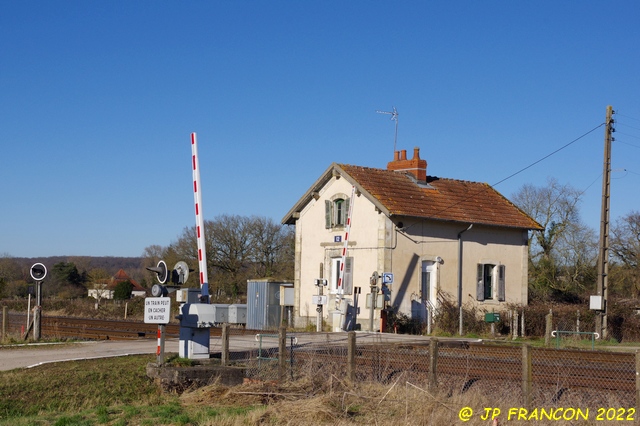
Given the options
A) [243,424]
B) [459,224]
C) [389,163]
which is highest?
[389,163]

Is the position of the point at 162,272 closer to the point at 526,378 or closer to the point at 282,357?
the point at 282,357

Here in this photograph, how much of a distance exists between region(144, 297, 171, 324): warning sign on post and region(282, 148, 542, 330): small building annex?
17.3 m

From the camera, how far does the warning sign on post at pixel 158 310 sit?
47.8 feet

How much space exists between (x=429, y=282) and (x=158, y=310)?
67.0 feet

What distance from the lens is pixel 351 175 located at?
34.2 m

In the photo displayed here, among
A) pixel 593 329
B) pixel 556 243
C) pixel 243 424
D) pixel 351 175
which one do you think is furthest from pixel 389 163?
pixel 243 424

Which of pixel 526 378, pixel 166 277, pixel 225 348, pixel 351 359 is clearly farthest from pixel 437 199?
pixel 526 378

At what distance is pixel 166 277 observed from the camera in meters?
14.8

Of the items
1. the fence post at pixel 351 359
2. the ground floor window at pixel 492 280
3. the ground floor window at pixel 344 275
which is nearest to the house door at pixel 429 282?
the ground floor window at pixel 492 280

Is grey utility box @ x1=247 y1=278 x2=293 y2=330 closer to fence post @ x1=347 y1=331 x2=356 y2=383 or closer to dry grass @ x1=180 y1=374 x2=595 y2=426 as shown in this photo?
fence post @ x1=347 y1=331 x2=356 y2=383

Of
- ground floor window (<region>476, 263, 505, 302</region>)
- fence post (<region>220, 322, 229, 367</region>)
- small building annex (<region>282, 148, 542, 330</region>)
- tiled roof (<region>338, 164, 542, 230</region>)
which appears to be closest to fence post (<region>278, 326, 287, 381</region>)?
fence post (<region>220, 322, 229, 367</region>)

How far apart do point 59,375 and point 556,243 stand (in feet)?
151

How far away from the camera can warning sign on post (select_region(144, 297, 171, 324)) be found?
14.6m

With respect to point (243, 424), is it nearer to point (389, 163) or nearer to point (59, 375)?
point (59, 375)
